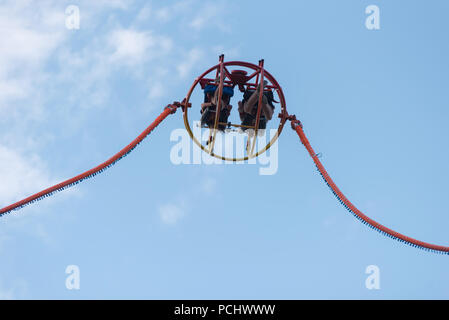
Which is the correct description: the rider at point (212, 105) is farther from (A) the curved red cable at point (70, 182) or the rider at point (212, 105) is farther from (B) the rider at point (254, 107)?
(A) the curved red cable at point (70, 182)

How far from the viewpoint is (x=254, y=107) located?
1423 centimetres

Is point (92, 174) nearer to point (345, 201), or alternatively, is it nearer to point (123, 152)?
point (123, 152)

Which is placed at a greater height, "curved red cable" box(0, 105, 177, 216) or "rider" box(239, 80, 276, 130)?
"rider" box(239, 80, 276, 130)

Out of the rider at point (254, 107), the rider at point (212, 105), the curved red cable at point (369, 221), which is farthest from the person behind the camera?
the rider at point (212, 105)

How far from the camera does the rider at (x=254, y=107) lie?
14102 mm

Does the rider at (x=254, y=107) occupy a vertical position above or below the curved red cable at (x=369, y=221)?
above

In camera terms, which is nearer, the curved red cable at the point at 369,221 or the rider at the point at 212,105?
the curved red cable at the point at 369,221

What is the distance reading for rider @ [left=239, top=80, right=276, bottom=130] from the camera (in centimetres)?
1410

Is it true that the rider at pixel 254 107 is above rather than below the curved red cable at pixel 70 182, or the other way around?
above

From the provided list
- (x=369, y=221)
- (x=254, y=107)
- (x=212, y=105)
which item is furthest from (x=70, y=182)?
(x=369, y=221)

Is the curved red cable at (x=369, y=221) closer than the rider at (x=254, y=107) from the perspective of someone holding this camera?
Yes

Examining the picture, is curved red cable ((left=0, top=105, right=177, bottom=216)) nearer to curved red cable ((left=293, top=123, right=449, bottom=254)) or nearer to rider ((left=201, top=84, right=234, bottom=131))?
rider ((left=201, top=84, right=234, bottom=131))

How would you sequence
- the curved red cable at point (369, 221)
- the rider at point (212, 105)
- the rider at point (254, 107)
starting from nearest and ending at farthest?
the curved red cable at point (369, 221) < the rider at point (254, 107) < the rider at point (212, 105)

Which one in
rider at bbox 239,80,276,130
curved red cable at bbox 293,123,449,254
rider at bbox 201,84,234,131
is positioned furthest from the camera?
rider at bbox 201,84,234,131
